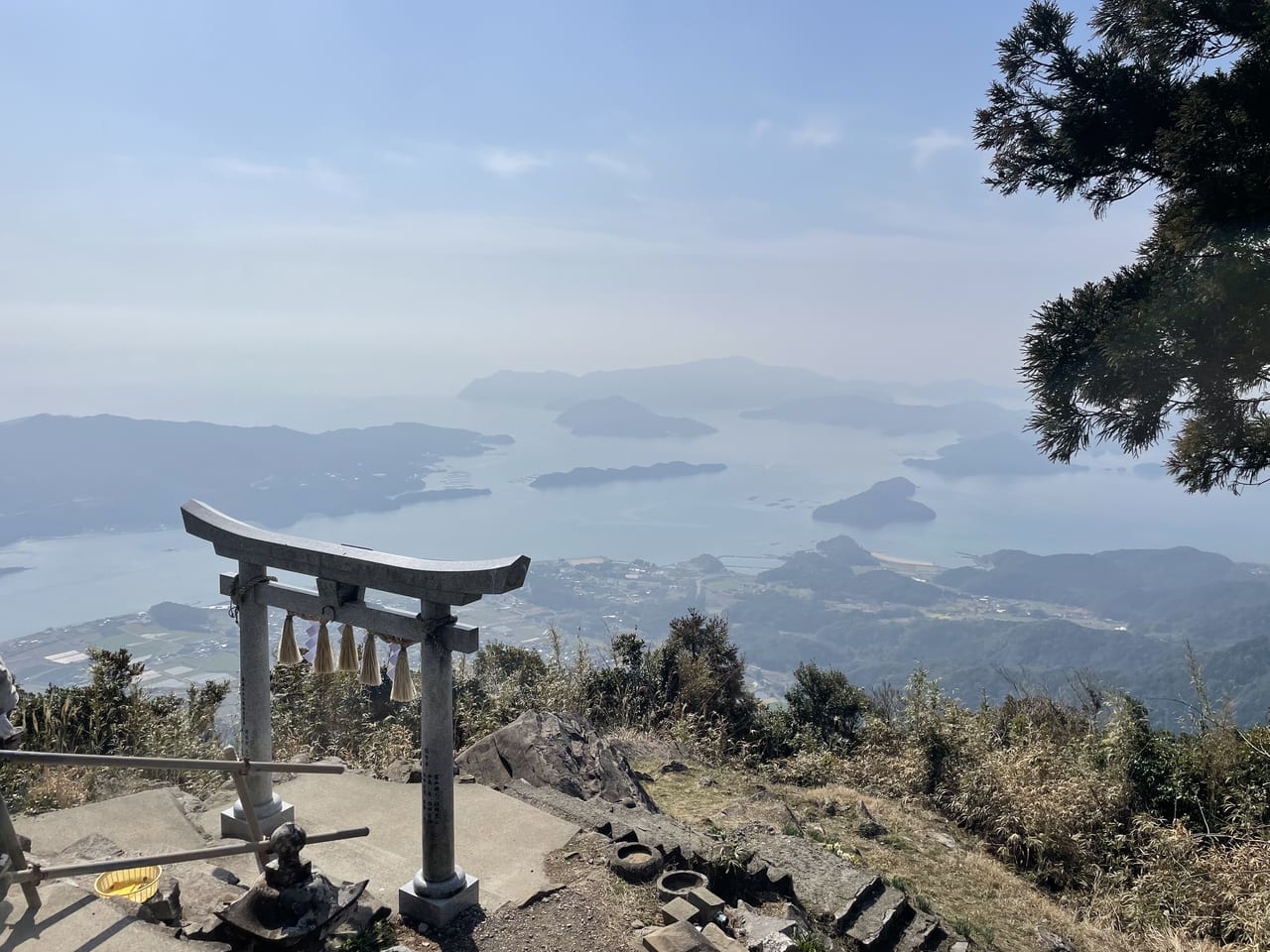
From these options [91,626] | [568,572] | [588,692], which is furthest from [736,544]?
[588,692]

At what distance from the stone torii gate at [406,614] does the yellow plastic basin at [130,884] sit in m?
0.86

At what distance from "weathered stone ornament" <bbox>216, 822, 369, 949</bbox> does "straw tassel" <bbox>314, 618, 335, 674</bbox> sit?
1.46 meters

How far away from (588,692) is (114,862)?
374 inches

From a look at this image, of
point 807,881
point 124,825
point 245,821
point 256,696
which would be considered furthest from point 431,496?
point 807,881

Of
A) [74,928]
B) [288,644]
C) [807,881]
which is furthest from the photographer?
[807,881]

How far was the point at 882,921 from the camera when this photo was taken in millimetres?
5965

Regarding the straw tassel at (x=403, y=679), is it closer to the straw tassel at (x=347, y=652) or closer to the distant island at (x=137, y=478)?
the straw tassel at (x=347, y=652)

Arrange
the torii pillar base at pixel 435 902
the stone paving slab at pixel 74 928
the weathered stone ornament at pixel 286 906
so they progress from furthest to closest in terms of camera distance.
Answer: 1. the torii pillar base at pixel 435 902
2. the weathered stone ornament at pixel 286 906
3. the stone paving slab at pixel 74 928

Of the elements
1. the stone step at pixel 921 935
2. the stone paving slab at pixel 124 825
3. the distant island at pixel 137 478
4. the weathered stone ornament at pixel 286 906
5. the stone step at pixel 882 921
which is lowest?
the distant island at pixel 137 478

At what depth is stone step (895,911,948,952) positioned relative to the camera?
591 cm

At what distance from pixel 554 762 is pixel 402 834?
1.94m

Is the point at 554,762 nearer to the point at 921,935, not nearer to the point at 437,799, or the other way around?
the point at 437,799

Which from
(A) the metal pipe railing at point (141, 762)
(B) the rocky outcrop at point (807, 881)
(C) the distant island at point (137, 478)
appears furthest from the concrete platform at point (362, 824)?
(C) the distant island at point (137, 478)

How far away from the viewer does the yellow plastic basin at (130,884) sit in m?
4.24
